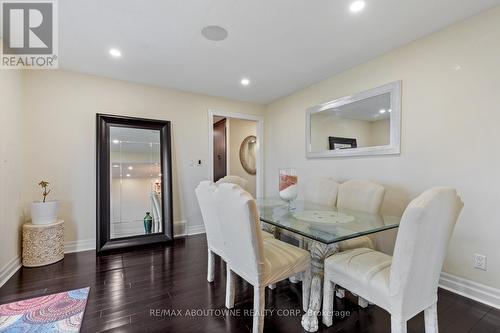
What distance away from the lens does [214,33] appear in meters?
2.16

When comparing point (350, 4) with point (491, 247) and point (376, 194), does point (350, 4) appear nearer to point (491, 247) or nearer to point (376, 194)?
point (376, 194)

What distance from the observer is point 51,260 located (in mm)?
2568

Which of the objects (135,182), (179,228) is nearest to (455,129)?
(179,228)

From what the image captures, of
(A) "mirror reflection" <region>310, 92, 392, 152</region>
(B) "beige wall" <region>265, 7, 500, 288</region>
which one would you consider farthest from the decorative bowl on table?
(A) "mirror reflection" <region>310, 92, 392, 152</region>

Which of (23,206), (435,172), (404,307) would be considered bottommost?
(404,307)

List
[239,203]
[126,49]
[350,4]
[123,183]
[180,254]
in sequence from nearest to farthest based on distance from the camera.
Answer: [239,203] < [350,4] < [126,49] < [180,254] < [123,183]

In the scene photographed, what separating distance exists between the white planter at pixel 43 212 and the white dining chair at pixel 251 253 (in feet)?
7.41

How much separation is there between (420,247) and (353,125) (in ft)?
6.97

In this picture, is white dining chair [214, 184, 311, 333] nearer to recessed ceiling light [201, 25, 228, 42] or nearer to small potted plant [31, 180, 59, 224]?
recessed ceiling light [201, 25, 228, 42]

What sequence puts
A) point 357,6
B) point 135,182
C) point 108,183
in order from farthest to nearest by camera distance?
point 135,182, point 108,183, point 357,6

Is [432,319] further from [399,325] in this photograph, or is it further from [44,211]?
[44,211]

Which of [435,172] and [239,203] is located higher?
[435,172]

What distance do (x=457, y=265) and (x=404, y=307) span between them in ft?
4.61

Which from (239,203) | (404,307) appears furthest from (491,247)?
(239,203)
